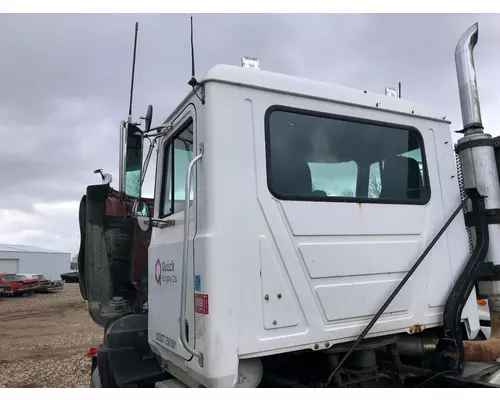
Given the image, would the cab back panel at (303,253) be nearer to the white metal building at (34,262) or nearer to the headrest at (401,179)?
the headrest at (401,179)

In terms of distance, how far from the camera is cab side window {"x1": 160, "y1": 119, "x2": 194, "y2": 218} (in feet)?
9.68

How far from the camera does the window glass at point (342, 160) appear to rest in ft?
8.70

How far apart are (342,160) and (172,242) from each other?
1.32 m

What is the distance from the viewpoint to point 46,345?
32.0 feet

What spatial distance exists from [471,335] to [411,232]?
3.11ft

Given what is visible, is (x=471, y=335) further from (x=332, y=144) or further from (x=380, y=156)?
(x=332, y=144)

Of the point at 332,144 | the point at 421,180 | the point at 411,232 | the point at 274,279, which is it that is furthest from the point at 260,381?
the point at 421,180

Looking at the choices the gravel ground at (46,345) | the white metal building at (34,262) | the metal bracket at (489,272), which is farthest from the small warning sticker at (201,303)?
the white metal building at (34,262)

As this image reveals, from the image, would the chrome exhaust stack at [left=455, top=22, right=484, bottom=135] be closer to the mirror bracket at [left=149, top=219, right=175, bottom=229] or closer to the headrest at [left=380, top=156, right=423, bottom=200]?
the headrest at [left=380, top=156, right=423, bottom=200]

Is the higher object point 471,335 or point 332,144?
point 332,144

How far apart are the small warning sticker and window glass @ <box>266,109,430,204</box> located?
74cm

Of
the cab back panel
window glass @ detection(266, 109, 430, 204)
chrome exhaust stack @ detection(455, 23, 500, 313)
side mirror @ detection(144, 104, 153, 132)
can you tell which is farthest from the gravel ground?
chrome exhaust stack @ detection(455, 23, 500, 313)

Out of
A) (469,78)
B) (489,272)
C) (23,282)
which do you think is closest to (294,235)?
(489,272)

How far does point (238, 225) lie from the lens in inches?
93.9
